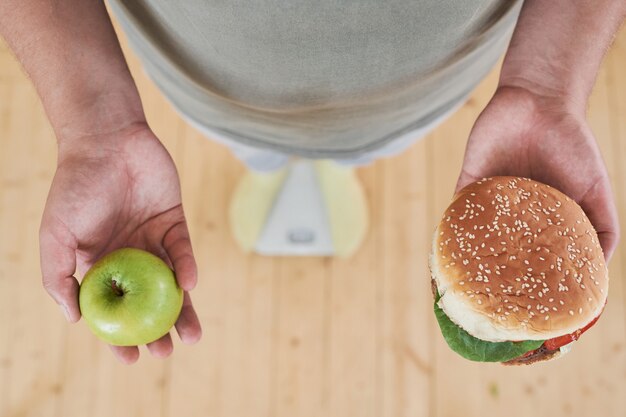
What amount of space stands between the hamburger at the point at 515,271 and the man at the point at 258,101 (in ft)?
0.30

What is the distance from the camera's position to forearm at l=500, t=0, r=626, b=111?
101 cm

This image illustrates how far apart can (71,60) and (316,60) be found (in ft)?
1.32

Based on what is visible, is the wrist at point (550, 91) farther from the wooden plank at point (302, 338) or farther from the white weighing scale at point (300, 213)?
the wooden plank at point (302, 338)

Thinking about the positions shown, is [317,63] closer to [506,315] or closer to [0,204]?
[506,315]

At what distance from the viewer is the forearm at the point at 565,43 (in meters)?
1.01

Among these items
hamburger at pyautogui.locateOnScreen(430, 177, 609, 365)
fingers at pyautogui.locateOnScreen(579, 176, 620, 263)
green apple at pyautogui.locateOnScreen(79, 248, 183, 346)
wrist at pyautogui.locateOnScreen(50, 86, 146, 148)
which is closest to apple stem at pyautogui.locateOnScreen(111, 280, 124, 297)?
green apple at pyautogui.locateOnScreen(79, 248, 183, 346)

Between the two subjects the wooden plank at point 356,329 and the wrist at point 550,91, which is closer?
the wrist at point 550,91

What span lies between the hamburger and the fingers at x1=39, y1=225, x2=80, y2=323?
21.2 inches

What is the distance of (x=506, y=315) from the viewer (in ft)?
2.99

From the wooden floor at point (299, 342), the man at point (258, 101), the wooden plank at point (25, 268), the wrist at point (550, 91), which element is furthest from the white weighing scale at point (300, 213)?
the wrist at point (550, 91)

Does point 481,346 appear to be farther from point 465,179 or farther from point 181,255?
point 181,255

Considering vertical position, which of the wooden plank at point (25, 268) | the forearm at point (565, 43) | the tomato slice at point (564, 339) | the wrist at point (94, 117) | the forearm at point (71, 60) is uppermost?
the forearm at point (565, 43)

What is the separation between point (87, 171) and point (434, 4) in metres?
0.55

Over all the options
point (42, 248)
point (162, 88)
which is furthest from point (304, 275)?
point (42, 248)
